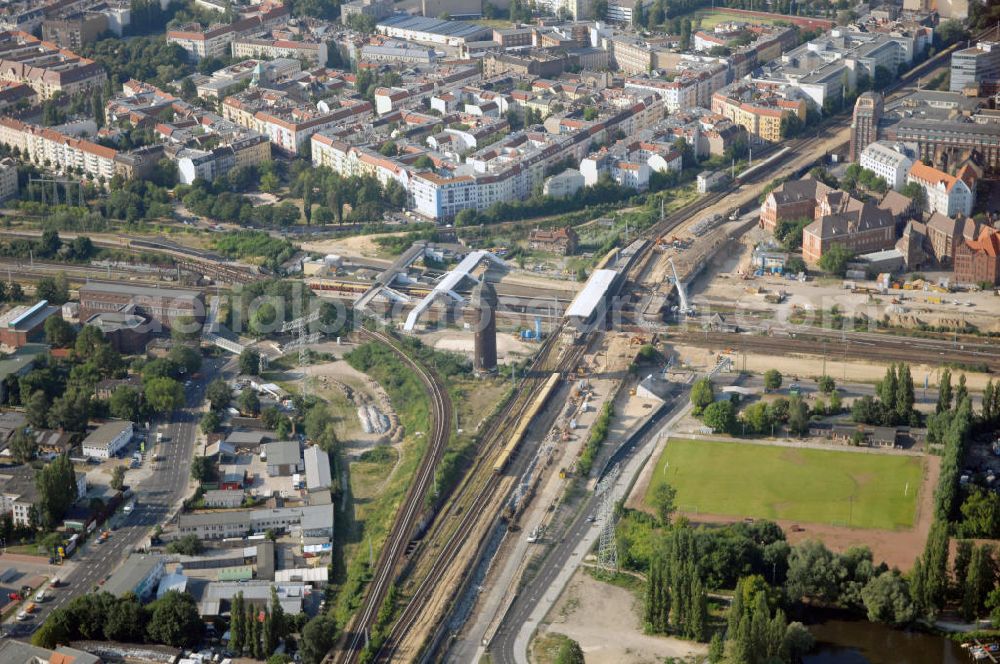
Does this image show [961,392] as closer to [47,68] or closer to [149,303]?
[149,303]

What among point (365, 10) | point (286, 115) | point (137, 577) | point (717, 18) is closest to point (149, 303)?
point (137, 577)

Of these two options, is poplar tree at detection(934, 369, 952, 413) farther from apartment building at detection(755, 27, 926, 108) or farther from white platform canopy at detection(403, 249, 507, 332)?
apartment building at detection(755, 27, 926, 108)

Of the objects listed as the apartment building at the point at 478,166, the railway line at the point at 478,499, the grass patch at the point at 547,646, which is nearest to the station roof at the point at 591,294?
the railway line at the point at 478,499

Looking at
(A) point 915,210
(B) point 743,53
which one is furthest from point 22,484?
(B) point 743,53

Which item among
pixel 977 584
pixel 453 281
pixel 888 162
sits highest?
pixel 888 162

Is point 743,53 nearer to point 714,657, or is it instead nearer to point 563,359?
point 563,359

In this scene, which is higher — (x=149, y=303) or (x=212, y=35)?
(x=212, y=35)

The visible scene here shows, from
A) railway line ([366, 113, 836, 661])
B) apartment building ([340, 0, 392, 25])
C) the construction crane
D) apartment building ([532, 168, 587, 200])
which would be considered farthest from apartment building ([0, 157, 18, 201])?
the construction crane
